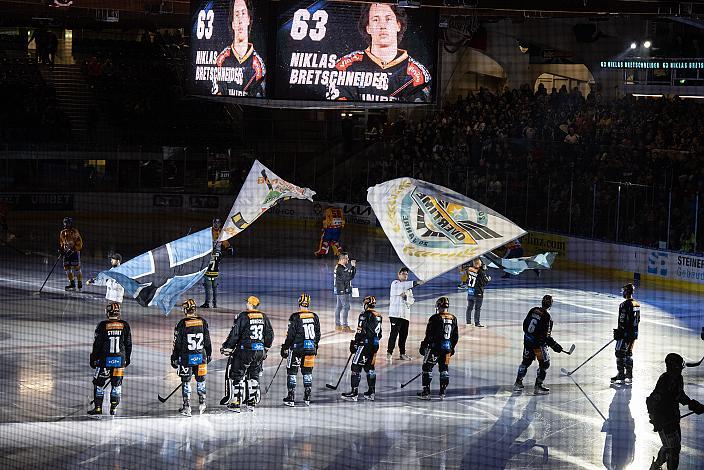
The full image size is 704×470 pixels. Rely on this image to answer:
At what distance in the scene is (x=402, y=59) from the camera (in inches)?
746

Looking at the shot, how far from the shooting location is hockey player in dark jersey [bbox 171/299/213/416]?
12977mm

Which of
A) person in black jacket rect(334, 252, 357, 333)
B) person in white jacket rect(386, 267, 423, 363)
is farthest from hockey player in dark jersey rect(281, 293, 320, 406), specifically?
person in black jacket rect(334, 252, 357, 333)

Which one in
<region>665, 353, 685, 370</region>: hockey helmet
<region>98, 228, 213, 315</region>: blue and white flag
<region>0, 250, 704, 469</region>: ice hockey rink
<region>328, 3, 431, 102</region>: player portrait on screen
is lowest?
<region>0, 250, 704, 469</region>: ice hockey rink

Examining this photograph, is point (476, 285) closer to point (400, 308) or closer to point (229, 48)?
point (400, 308)

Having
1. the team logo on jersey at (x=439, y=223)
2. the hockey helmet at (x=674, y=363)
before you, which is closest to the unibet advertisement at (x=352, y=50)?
the team logo on jersey at (x=439, y=223)

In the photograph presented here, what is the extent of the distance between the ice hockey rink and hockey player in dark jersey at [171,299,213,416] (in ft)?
1.22

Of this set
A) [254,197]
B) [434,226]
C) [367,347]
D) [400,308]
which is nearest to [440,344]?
[367,347]

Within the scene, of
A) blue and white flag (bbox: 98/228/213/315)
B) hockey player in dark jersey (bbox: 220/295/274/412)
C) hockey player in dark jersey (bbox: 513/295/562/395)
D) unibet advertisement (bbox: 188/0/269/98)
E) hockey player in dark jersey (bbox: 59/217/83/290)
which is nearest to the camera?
hockey player in dark jersey (bbox: 220/295/274/412)

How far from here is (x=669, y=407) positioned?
424 inches

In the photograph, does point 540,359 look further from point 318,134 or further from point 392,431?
point 318,134

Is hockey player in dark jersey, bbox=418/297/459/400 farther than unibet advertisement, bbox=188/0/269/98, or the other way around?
unibet advertisement, bbox=188/0/269/98

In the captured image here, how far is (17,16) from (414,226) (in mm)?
24464

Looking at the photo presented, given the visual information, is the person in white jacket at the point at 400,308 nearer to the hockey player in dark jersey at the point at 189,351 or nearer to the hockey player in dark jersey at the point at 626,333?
the hockey player in dark jersey at the point at 626,333

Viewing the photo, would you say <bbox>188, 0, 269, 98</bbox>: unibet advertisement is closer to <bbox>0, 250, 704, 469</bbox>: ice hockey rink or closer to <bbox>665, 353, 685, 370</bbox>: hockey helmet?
<bbox>0, 250, 704, 469</bbox>: ice hockey rink
